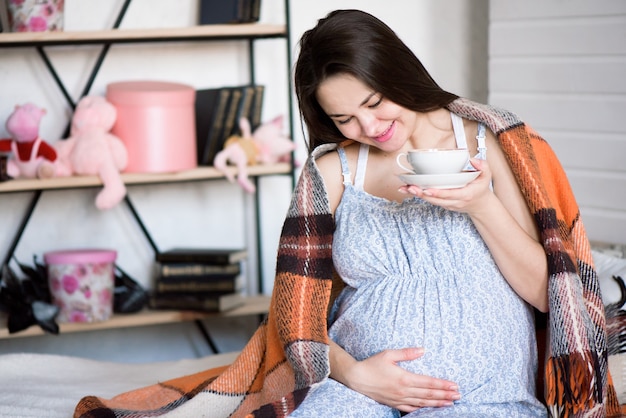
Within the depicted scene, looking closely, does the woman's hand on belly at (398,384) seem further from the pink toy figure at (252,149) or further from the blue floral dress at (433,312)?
the pink toy figure at (252,149)

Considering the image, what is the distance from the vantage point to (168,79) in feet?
8.64

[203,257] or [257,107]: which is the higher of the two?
[257,107]

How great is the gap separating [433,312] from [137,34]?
4.21ft

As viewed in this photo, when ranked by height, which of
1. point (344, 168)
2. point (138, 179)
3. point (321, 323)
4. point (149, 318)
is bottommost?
point (149, 318)

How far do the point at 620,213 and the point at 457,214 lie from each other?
982 mm

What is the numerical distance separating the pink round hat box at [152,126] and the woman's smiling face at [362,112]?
38.3 inches

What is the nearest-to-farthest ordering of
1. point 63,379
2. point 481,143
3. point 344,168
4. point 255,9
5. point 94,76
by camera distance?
point 481,143
point 344,168
point 63,379
point 255,9
point 94,76

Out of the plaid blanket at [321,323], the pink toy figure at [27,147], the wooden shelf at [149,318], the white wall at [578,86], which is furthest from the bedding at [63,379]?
the white wall at [578,86]

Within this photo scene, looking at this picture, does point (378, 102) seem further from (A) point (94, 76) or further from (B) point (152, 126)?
(A) point (94, 76)

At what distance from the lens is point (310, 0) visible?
2721 millimetres

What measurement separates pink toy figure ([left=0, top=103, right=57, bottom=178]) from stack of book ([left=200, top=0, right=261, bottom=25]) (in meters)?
0.55

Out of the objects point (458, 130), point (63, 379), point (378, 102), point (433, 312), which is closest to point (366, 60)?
point (378, 102)

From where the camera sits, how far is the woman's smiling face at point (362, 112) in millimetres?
1388

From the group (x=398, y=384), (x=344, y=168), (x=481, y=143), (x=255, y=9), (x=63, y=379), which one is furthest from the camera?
(x=255, y=9)
